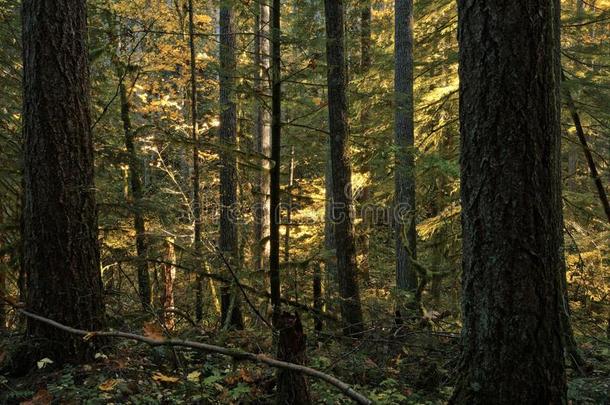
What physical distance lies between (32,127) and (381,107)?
28.1 ft

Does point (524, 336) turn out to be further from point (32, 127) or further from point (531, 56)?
point (32, 127)

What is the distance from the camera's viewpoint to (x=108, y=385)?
3.57m

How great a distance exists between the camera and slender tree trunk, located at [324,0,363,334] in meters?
7.07

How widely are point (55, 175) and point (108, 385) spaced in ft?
6.13

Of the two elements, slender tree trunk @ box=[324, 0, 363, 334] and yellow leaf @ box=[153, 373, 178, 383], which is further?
slender tree trunk @ box=[324, 0, 363, 334]

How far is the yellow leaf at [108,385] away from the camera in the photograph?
11.5 feet

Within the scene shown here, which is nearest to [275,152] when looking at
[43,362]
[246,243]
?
[43,362]

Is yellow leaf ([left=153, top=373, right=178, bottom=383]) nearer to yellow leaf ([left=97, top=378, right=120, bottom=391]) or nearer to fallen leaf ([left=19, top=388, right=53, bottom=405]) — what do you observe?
yellow leaf ([left=97, top=378, right=120, bottom=391])

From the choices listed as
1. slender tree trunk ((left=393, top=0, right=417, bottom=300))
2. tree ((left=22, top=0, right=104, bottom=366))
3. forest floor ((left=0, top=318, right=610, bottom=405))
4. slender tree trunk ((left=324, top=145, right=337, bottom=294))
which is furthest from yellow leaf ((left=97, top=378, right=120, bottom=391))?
slender tree trunk ((left=393, top=0, right=417, bottom=300))

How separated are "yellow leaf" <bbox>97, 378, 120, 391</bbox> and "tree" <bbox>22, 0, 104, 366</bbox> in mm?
635

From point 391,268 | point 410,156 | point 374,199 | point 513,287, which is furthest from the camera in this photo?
point 391,268

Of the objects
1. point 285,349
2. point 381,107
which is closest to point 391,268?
point 381,107

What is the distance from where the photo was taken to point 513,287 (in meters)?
2.69

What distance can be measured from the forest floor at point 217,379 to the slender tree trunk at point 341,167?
1.77 m
